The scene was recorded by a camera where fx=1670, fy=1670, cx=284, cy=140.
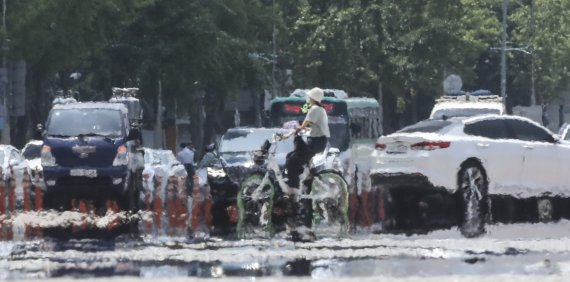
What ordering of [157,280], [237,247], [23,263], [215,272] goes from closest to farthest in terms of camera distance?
[157,280] → [215,272] → [23,263] → [237,247]

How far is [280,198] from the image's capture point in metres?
22.8

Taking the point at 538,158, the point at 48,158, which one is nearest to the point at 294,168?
the point at 538,158

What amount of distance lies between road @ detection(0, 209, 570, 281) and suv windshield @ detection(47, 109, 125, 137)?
7914 millimetres

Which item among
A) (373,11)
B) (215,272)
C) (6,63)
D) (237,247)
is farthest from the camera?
(373,11)

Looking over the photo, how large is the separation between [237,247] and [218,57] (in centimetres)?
4402

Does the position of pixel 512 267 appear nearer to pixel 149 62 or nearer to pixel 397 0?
pixel 149 62

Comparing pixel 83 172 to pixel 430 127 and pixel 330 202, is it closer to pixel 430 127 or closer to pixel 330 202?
pixel 430 127

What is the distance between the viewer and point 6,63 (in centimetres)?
5288

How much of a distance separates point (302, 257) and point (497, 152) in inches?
323

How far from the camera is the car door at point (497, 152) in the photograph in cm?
2553

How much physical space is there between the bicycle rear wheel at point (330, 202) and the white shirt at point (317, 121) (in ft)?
2.16

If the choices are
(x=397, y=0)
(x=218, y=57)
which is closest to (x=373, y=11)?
(x=397, y=0)

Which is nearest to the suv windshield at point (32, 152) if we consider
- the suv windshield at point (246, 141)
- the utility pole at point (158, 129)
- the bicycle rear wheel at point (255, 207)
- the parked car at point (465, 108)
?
the suv windshield at point (246, 141)

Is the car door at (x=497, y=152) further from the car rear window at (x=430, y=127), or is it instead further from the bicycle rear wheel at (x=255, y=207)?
the bicycle rear wheel at (x=255, y=207)
